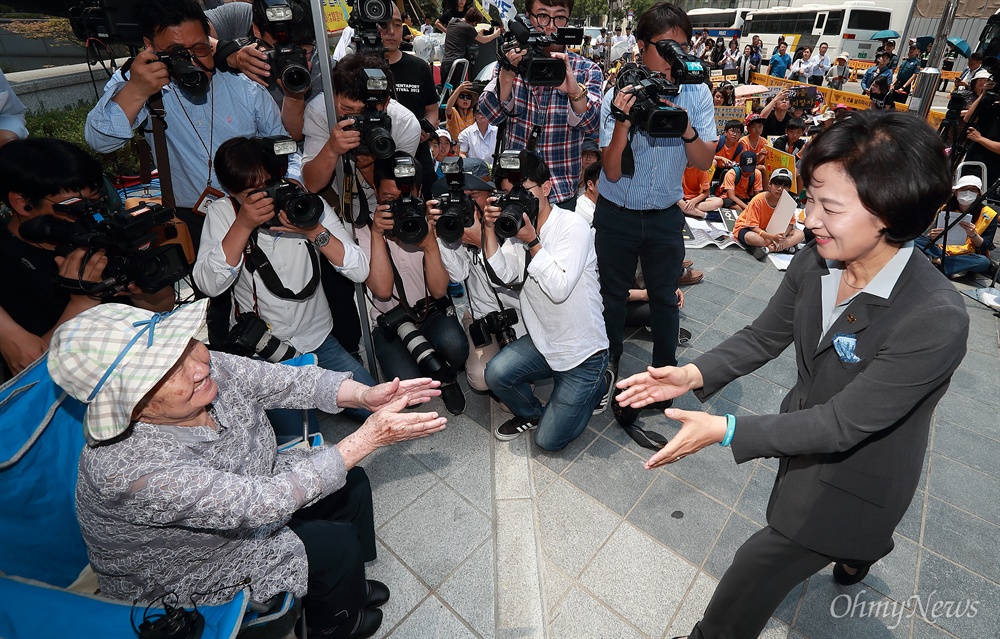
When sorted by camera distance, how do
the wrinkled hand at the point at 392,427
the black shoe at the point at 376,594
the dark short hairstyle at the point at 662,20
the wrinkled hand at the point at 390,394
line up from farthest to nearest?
the dark short hairstyle at the point at 662,20 → the black shoe at the point at 376,594 → the wrinkled hand at the point at 390,394 → the wrinkled hand at the point at 392,427

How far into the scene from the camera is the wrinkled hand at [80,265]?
8.00 feet

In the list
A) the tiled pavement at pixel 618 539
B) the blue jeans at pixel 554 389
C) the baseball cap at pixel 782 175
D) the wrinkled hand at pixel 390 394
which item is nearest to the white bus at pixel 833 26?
the baseball cap at pixel 782 175

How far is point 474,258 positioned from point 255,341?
139cm

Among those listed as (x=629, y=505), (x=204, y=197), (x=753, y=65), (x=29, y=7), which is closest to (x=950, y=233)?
(x=629, y=505)

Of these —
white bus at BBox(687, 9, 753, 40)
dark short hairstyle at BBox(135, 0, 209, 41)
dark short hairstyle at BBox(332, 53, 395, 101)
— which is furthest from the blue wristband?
white bus at BBox(687, 9, 753, 40)

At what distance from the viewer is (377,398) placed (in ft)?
7.30

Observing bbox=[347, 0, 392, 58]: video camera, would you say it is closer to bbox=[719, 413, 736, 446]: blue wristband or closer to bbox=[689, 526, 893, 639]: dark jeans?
bbox=[719, 413, 736, 446]: blue wristband

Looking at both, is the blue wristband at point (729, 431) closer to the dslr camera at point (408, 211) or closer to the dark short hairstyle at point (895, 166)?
the dark short hairstyle at point (895, 166)

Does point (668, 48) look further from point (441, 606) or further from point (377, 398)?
point (441, 606)

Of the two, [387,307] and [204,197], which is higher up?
[204,197]

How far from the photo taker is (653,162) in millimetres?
3227

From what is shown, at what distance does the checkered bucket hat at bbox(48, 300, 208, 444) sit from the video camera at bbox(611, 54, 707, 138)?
258 centimetres

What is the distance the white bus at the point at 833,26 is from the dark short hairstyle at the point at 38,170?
72.9ft

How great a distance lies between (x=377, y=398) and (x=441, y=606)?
3.36ft
